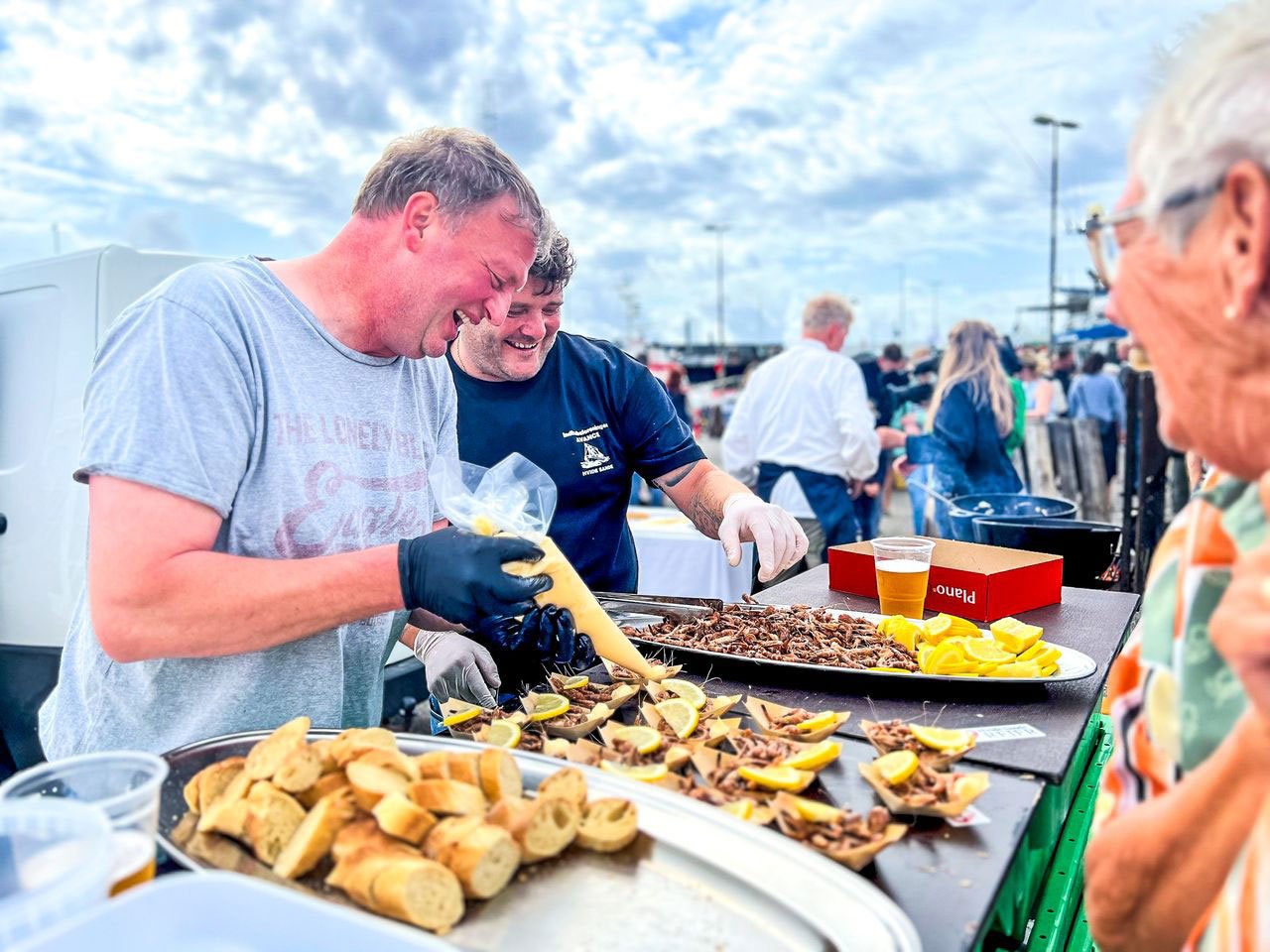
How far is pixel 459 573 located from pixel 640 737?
0.48 metres

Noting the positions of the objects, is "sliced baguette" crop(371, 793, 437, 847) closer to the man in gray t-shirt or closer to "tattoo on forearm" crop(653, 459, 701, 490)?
the man in gray t-shirt

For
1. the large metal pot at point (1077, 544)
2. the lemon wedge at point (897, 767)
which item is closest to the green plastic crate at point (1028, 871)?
the lemon wedge at point (897, 767)

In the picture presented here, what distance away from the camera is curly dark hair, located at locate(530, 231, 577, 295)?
324 cm

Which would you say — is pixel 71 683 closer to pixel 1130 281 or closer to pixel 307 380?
pixel 307 380

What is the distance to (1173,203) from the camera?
947mm

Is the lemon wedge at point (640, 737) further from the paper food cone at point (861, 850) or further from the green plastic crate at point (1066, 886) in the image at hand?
the green plastic crate at point (1066, 886)

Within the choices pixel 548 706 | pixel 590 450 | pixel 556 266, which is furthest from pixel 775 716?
pixel 556 266

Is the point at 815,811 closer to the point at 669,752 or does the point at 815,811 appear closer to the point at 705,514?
the point at 669,752

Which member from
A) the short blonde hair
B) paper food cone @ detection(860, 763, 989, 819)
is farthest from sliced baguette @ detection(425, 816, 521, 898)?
the short blonde hair

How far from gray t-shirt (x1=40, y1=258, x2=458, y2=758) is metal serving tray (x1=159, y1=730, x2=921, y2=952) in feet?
1.88

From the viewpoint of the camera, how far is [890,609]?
3.06 m

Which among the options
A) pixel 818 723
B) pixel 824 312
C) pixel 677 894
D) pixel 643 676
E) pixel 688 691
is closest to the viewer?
pixel 677 894

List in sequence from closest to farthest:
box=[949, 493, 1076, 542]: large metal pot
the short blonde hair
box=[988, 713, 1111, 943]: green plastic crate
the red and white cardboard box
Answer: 1. box=[988, 713, 1111, 943]: green plastic crate
2. the red and white cardboard box
3. box=[949, 493, 1076, 542]: large metal pot
4. the short blonde hair

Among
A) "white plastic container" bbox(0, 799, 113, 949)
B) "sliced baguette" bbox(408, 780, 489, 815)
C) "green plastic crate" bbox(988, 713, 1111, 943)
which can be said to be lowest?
"green plastic crate" bbox(988, 713, 1111, 943)
